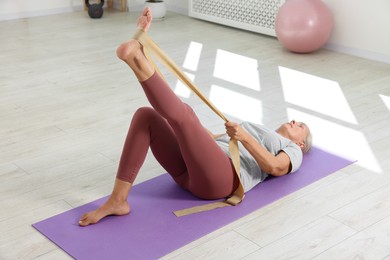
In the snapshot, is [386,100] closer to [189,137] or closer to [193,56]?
[193,56]

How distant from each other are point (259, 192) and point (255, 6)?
9.93 feet

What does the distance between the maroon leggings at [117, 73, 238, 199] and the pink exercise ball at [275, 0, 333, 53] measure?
92.3 inches

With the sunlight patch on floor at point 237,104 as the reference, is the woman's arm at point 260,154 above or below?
above

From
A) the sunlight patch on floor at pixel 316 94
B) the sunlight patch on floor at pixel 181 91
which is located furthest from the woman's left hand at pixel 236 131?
the sunlight patch on floor at pixel 181 91

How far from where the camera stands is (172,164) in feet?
8.08

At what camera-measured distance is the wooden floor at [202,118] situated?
2320 millimetres

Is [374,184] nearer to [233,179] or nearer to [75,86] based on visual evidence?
[233,179]

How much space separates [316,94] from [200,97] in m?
1.69

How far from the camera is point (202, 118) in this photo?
11.4 feet

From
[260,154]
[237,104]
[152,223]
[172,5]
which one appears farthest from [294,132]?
[172,5]

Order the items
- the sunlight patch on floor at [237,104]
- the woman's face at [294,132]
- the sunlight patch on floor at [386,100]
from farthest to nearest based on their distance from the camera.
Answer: the sunlight patch on floor at [386,100]
the sunlight patch on floor at [237,104]
the woman's face at [294,132]

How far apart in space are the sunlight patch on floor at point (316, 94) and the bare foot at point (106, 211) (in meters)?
1.61

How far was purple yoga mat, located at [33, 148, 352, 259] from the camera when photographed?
2.20 m

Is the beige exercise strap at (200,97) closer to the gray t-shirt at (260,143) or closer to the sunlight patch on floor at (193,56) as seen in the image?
the gray t-shirt at (260,143)
